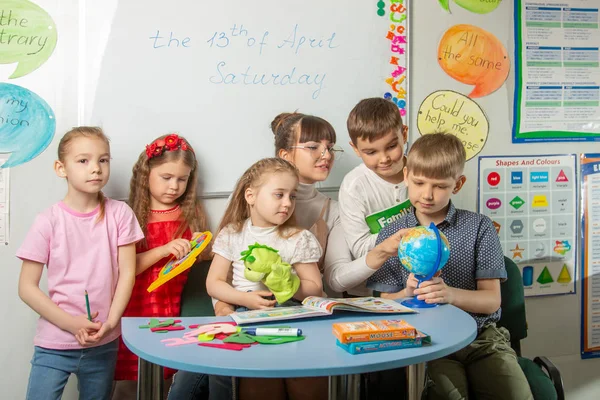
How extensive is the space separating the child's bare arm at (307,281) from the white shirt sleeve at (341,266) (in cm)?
20

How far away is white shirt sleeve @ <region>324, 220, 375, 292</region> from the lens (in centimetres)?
237

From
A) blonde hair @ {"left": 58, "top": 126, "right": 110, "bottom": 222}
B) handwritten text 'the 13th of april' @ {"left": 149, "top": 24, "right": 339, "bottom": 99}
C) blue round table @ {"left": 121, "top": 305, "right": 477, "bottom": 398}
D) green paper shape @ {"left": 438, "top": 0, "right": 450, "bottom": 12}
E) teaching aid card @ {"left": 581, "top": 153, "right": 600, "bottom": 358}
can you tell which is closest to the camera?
blue round table @ {"left": 121, "top": 305, "right": 477, "bottom": 398}

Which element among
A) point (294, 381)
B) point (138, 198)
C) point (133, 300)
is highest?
point (138, 198)

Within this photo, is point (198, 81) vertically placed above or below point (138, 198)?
above

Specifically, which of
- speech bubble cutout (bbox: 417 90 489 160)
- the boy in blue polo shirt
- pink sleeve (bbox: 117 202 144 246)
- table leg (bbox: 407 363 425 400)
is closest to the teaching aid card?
speech bubble cutout (bbox: 417 90 489 160)

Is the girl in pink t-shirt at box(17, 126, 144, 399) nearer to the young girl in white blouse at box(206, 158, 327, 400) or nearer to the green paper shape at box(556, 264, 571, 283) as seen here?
the young girl in white blouse at box(206, 158, 327, 400)

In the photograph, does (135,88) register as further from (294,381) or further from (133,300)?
(294,381)

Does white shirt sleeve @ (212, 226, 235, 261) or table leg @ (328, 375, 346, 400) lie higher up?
white shirt sleeve @ (212, 226, 235, 261)

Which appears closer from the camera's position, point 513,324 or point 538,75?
point 513,324

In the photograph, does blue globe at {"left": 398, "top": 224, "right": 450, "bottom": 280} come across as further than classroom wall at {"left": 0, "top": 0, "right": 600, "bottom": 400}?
No

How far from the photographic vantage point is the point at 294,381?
2174mm

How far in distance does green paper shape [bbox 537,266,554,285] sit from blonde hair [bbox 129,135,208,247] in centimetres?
173

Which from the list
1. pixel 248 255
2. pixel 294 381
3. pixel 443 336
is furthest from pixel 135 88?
pixel 443 336

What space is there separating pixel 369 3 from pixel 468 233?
1.19m
